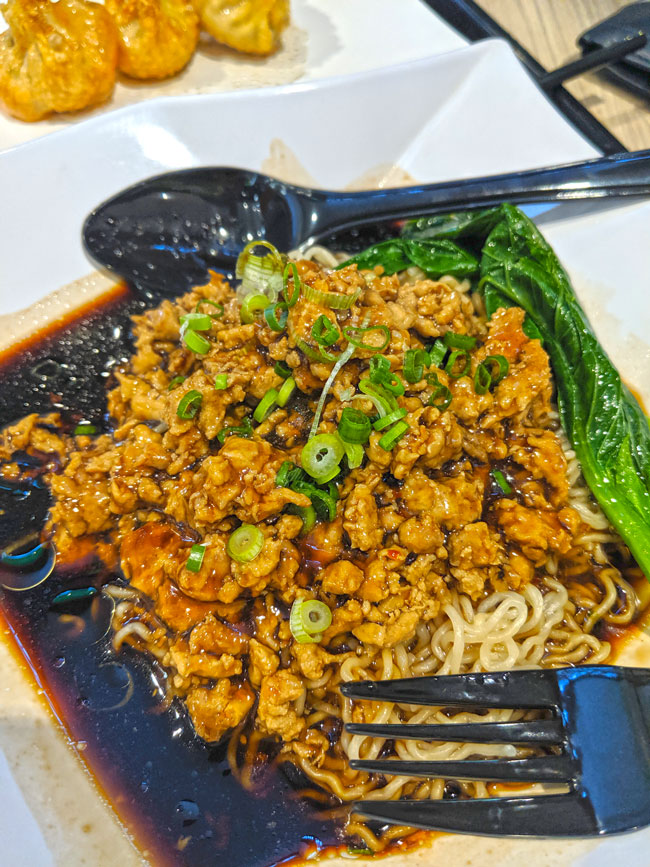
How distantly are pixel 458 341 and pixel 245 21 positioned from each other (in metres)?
3.09

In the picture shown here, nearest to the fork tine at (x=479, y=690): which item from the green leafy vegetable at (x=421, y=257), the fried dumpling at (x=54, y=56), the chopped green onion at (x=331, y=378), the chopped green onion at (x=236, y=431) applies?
the chopped green onion at (x=331, y=378)

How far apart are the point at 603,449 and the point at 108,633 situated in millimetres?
2224

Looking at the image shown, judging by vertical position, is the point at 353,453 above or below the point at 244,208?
below

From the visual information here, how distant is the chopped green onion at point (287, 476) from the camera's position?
7.25 ft

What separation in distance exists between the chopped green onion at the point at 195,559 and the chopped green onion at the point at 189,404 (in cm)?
57

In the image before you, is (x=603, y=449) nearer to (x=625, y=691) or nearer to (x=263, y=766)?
(x=625, y=691)

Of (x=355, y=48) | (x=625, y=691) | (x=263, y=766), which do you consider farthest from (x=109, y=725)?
(x=355, y=48)

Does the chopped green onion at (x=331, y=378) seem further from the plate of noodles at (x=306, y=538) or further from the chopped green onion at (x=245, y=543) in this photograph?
the chopped green onion at (x=245, y=543)

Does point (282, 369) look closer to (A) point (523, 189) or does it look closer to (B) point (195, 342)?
(B) point (195, 342)

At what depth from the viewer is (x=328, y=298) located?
2314 mm

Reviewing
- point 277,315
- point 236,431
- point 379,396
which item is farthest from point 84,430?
point 379,396

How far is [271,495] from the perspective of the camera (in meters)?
2.19

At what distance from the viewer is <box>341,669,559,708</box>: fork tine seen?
192 cm

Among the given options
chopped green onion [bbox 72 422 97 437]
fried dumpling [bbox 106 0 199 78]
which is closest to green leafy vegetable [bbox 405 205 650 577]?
chopped green onion [bbox 72 422 97 437]
